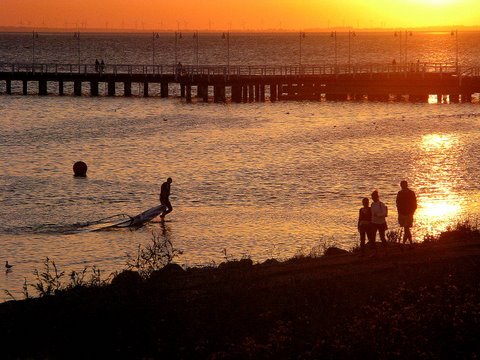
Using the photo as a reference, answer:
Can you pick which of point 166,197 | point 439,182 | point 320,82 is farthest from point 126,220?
point 320,82

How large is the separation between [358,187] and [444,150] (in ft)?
51.0

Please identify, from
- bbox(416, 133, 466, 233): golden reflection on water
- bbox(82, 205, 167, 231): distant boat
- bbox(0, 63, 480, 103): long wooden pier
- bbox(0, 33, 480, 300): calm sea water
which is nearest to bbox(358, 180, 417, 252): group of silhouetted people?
bbox(0, 33, 480, 300): calm sea water

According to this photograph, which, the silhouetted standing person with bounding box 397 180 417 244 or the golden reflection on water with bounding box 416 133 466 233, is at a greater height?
the silhouetted standing person with bounding box 397 180 417 244

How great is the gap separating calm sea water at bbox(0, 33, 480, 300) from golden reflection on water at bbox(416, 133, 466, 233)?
0.23 ft

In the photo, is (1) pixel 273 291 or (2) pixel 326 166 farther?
(2) pixel 326 166

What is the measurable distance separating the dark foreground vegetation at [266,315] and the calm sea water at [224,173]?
600 centimetres

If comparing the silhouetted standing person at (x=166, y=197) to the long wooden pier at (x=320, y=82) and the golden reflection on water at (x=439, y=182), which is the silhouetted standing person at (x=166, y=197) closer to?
the golden reflection on water at (x=439, y=182)

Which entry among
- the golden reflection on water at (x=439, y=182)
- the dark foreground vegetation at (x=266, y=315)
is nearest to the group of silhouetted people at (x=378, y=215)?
the dark foreground vegetation at (x=266, y=315)

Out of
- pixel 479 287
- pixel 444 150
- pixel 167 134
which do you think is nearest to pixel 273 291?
pixel 479 287

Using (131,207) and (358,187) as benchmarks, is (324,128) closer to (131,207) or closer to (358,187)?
(358,187)

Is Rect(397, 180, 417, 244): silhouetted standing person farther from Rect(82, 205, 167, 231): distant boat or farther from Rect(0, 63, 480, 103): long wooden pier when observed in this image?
Rect(0, 63, 480, 103): long wooden pier

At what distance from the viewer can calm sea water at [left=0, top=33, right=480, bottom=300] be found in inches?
1179

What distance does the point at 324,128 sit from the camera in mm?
68188

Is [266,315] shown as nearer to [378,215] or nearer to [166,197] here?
[378,215]
